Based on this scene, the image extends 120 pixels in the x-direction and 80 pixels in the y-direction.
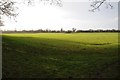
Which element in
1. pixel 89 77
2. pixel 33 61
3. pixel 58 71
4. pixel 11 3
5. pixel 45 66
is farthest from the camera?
pixel 11 3

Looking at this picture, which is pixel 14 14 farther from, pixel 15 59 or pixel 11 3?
pixel 15 59

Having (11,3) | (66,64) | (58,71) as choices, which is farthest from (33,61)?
(11,3)

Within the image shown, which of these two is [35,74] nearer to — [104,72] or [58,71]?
[58,71]

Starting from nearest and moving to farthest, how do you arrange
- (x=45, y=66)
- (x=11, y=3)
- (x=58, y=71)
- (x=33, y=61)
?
(x=58, y=71) < (x=45, y=66) < (x=33, y=61) < (x=11, y=3)

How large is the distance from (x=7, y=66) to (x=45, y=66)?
3529mm


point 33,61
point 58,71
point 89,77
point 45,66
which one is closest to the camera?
point 89,77

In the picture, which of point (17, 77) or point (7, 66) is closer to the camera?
point (17, 77)

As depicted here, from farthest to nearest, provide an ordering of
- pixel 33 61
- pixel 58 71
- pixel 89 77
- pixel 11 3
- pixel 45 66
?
pixel 11 3 < pixel 33 61 < pixel 45 66 < pixel 58 71 < pixel 89 77

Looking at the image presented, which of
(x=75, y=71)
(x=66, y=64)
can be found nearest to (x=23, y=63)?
(x=66, y=64)

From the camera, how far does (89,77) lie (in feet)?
73.1

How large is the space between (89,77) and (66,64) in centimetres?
579

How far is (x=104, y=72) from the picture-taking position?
2366cm

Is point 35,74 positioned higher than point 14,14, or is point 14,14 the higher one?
point 14,14

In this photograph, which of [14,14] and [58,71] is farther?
[14,14]
